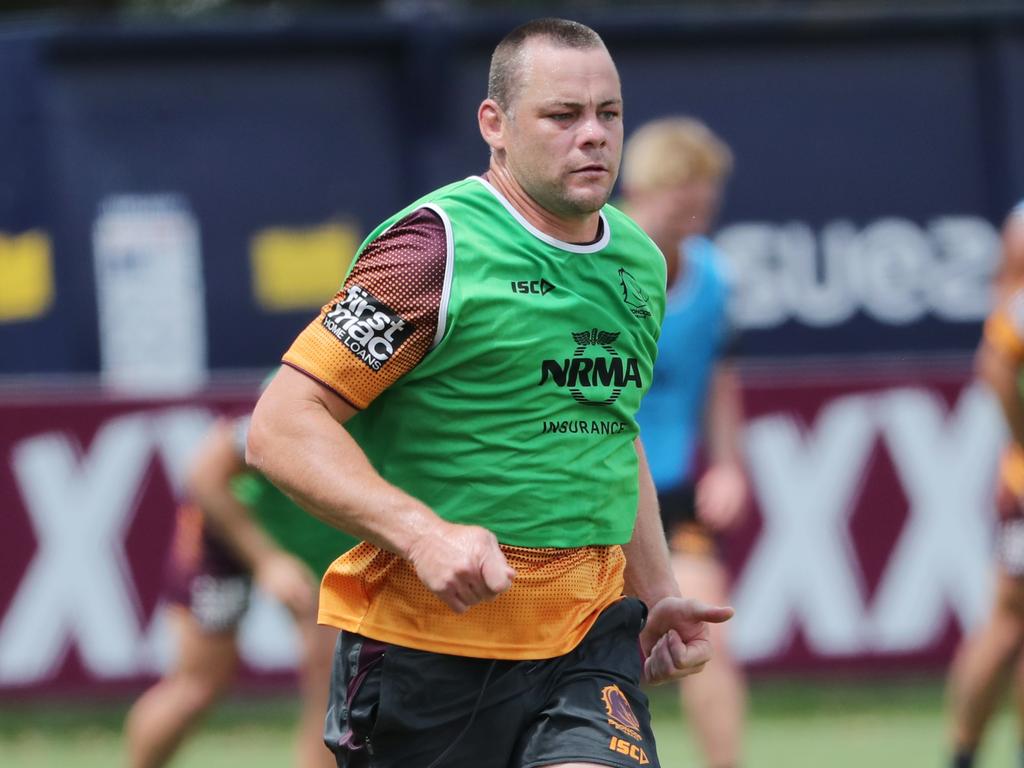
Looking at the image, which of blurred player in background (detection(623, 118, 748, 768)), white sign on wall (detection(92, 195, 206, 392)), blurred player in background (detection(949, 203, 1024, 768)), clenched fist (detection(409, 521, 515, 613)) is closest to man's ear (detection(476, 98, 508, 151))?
clenched fist (detection(409, 521, 515, 613))

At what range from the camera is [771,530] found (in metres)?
9.29

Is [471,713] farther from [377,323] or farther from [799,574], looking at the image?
[799,574]

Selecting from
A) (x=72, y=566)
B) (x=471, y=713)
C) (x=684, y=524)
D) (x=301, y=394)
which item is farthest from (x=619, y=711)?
(x=72, y=566)

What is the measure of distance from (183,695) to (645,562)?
2988mm

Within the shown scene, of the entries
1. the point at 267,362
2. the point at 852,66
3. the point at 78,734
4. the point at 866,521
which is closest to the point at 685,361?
the point at 866,521

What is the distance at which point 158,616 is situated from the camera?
895 cm

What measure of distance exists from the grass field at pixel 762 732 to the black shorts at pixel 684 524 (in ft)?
4.85

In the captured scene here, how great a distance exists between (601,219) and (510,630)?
0.90 m

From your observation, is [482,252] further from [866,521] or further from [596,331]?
[866,521]

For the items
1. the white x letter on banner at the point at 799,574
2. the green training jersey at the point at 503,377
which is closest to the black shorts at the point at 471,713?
the green training jersey at the point at 503,377

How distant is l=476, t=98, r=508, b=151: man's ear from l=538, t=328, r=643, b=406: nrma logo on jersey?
442 millimetres

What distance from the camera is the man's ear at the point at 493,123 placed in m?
4.11

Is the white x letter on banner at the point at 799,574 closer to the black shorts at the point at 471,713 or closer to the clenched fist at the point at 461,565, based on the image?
the black shorts at the point at 471,713

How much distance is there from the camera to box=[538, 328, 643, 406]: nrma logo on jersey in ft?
13.2
